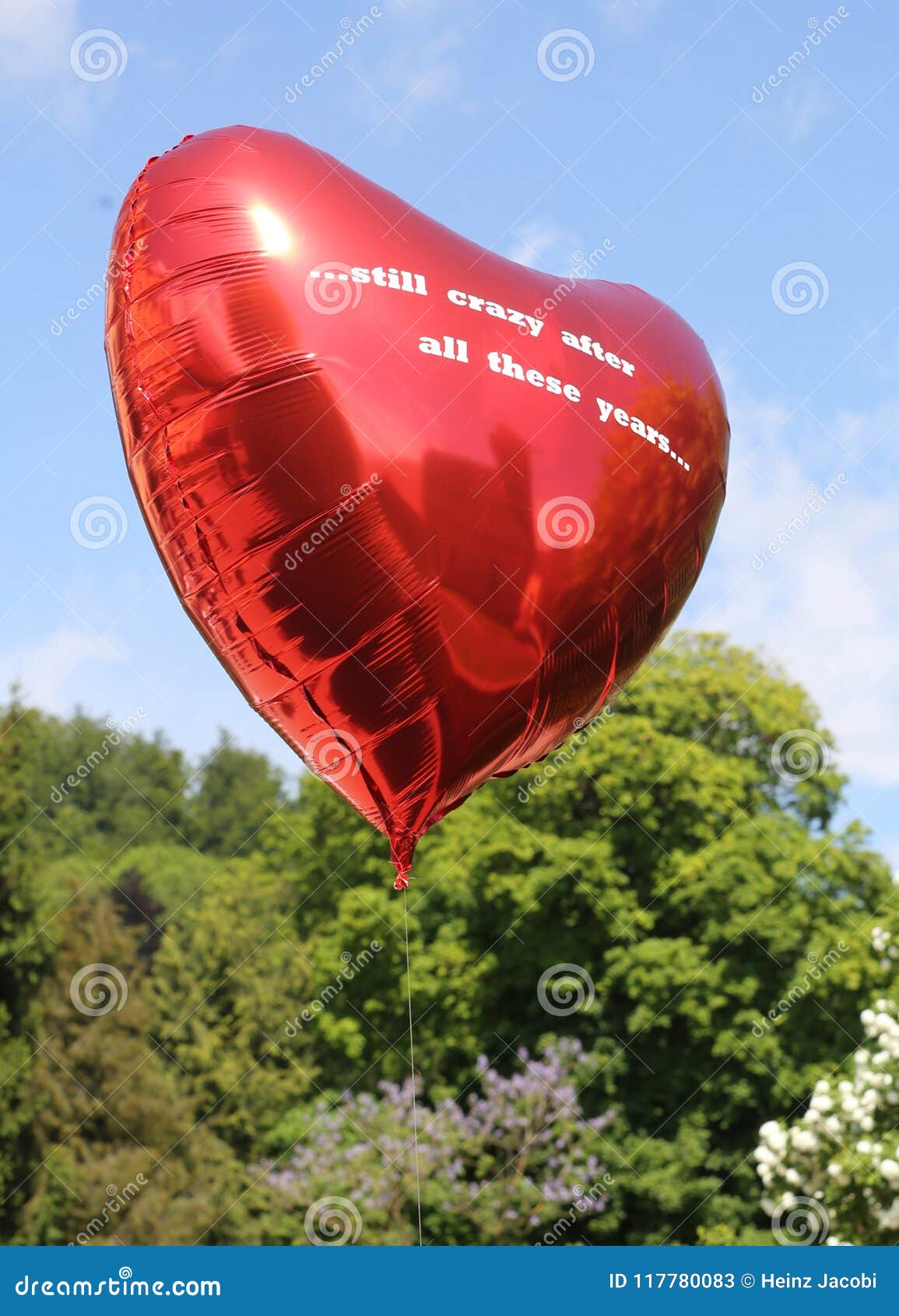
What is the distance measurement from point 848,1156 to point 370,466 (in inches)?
410

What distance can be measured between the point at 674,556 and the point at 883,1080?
8627 mm

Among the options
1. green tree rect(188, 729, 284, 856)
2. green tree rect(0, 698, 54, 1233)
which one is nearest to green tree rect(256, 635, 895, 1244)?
green tree rect(0, 698, 54, 1233)

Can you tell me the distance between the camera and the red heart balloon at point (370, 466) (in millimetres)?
6105

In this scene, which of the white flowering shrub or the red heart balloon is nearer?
the red heart balloon

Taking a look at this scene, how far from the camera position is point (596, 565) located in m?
6.53

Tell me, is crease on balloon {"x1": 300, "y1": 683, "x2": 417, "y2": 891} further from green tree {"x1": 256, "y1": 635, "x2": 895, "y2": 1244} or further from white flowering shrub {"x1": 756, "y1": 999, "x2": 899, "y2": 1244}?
green tree {"x1": 256, "y1": 635, "x2": 895, "y2": 1244}

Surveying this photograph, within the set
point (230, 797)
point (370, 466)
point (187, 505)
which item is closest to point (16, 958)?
point (187, 505)

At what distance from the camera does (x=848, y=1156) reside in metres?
14.0

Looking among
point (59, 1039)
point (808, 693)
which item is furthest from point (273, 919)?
point (808, 693)

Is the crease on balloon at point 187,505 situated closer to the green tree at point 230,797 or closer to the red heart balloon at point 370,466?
the red heart balloon at point 370,466

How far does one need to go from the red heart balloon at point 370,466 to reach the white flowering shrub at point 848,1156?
342 inches

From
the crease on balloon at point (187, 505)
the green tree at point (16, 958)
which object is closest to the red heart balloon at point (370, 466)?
the crease on balloon at point (187, 505)

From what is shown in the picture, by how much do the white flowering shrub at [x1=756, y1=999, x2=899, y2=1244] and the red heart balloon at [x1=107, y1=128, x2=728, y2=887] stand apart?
28.5 feet

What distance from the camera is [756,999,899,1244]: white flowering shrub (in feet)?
44.9
